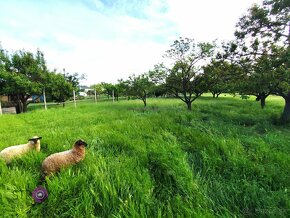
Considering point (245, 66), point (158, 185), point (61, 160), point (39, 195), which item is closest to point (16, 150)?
point (61, 160)

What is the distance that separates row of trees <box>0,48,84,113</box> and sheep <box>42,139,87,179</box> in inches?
554

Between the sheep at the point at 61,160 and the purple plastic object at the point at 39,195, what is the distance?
35 centimetres

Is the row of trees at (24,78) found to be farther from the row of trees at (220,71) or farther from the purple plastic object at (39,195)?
the purple plastic object at (39,195)

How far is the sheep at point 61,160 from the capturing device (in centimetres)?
237

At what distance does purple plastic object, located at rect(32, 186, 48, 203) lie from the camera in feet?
6.19

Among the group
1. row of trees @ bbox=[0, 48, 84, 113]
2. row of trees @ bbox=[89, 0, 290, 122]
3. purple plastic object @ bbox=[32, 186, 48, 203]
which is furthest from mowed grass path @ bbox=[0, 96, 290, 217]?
row of trees @ bbox=[0, 48, 84, 113]

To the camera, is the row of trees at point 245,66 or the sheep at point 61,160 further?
the row of trees at point 245,66

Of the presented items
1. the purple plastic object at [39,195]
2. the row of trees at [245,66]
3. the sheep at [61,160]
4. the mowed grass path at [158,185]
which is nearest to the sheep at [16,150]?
the mowed grass path at [158,185]

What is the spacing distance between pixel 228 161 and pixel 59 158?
2.81m

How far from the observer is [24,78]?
14195 mm

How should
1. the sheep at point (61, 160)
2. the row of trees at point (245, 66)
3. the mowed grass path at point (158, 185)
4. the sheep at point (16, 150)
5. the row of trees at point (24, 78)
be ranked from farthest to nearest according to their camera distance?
the row of trees at point (24, 78) → the row of trees at point (245, 66) → the sheep at point (16, 150) → the sheep at point (61, 160) → the mowed grass path at point (158, 185)

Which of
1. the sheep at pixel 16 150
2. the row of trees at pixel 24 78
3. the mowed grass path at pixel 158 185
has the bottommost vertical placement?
the mowed grass path at pixel 158 185

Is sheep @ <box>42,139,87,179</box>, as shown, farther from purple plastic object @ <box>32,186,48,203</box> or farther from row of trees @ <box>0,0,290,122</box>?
row of trees @ <box>0,0,290,122</box>

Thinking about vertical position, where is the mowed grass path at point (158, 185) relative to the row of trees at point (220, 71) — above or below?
below
